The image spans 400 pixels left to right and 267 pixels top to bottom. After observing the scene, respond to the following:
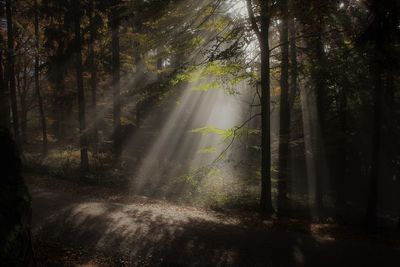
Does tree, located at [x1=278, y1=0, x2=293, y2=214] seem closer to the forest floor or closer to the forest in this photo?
the forest

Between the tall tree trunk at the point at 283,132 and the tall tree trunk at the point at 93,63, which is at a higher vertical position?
the tall tree trunk at the point at 93,63

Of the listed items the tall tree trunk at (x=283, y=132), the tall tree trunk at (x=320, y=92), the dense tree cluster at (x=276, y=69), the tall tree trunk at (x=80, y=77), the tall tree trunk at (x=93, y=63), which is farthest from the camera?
the tall tree trunk at (x=93, y=63)

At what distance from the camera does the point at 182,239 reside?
9172mm

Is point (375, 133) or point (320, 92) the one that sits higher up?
point (320, 92)

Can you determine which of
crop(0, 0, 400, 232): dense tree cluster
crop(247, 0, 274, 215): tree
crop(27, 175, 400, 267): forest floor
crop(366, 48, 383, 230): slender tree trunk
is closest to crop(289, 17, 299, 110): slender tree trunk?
crop(0, 0, 400, 232): dense tree cluster

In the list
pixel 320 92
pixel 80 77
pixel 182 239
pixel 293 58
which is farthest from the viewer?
pixel 80 77

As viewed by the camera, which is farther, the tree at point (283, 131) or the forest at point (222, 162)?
the tree at point (283, 131)

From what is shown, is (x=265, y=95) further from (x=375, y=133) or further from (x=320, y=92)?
(x=320, y=92)

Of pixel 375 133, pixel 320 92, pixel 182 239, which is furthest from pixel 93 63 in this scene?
pixel 375 133

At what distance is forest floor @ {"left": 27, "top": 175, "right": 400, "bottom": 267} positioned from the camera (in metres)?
8.11

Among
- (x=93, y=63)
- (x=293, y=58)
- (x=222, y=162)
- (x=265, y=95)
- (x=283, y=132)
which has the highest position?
(x=93, y=63)

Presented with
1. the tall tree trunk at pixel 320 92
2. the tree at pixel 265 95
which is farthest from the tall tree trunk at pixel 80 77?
the tall tree trunk at pixel 320 92

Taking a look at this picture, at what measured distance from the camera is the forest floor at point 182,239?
8.11m

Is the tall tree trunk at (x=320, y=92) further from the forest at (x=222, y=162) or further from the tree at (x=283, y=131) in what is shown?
the tree at (x=283, y=131)
